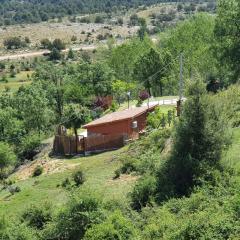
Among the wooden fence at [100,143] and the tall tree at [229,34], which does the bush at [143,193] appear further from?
the tall tree at [229,34]

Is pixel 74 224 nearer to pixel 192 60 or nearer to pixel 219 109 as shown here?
pixel 219 109

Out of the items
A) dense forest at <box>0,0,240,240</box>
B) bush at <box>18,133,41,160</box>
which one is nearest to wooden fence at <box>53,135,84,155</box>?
dense forest at <box>0,0,240,240</box>

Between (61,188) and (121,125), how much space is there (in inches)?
433

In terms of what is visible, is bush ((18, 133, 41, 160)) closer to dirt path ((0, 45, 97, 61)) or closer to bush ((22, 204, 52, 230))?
bush ((22, 204, 52, 230))

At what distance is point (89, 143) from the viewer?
41031 mm

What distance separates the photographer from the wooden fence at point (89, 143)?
4041cm


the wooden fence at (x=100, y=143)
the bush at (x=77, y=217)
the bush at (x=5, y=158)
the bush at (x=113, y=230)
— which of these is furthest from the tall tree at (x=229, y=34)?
the bush at (x=113, y=230)

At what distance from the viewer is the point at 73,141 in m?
41.3

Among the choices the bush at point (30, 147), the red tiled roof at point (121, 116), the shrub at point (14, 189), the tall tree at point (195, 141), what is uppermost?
the tall tree at point (195, 141)

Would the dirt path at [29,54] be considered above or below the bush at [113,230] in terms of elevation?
below

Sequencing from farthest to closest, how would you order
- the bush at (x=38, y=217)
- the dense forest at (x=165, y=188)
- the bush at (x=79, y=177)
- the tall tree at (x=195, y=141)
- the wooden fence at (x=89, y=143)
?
1. the wooden fence at (x=89, y=143)
2. the bush at (x=79, y=177)
3. the bush at (x=38, y=217)
4. the tall tree at (x=195, y=141)
5. the dense forest at (x=165, y=188)

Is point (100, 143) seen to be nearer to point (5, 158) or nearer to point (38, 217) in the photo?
point (5, 158)

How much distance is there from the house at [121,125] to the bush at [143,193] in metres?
15.1

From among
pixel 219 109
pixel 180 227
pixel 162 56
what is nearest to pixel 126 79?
→ pixel 162 56
